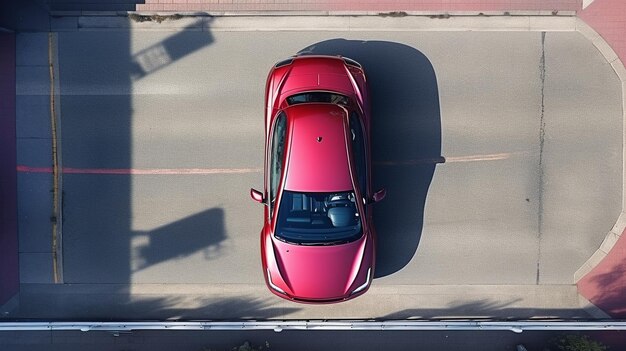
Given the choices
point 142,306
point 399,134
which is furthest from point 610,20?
point 142,306

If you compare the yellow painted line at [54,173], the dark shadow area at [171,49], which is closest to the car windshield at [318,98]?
the dark shadow area at [171,49]

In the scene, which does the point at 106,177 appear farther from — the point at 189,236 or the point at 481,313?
the point at 481,313

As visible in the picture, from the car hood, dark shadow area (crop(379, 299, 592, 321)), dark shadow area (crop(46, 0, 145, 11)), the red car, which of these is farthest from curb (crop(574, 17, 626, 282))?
dark shadow area (crop(46, 0, 145, 11))

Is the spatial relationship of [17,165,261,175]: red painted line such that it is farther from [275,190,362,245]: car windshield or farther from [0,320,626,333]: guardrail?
[0,320,626,333]: guardrail

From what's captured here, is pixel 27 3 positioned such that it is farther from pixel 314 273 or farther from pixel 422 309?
pixel 422 309

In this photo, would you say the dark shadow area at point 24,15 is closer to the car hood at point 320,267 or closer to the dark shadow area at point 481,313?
A: the car hood at point 320,267
